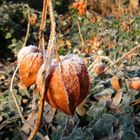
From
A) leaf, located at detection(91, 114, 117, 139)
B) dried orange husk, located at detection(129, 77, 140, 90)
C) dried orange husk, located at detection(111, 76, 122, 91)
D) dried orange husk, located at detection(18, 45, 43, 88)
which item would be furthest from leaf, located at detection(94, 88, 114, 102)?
dried orange husk, located at detection(18, 45, 43, 88)

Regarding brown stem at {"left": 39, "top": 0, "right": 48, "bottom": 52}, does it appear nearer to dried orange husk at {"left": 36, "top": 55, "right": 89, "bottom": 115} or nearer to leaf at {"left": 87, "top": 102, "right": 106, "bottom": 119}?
dried orange husk at {"left": 36, "top": 55, "right": 89, "bottom": 115}

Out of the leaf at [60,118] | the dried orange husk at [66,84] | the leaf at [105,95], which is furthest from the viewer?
the leaf at [105,95]

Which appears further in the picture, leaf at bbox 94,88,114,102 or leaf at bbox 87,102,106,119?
leaf at bbox 94,88,114,102

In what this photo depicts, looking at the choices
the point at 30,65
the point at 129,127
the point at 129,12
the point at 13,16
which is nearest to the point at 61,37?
the point at 13,16

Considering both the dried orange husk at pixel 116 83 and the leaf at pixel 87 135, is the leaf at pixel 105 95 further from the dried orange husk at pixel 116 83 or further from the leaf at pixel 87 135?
the leaf at pixel 87 135

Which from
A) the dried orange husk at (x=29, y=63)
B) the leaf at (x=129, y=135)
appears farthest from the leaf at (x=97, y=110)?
the dried orange husk at (x=29, y=63)
